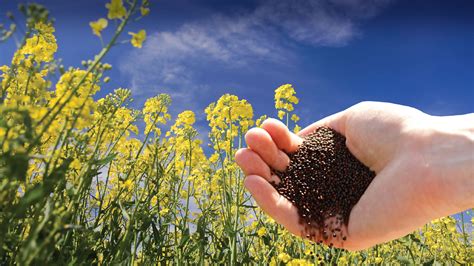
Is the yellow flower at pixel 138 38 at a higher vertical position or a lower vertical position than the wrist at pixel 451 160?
lower

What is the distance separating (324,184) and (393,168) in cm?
55

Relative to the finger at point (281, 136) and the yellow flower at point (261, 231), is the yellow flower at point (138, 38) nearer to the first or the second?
the finger at point (281, 136)

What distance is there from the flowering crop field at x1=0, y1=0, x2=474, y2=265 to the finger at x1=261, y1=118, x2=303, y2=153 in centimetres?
26

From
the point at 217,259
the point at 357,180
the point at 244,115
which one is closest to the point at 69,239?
the point at 217,259

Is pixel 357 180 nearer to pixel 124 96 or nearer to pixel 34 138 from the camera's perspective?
pixel 124 96

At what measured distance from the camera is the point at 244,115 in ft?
11.5

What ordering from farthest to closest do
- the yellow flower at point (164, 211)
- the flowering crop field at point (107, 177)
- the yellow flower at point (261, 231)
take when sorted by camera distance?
the yellow flower at point (261, 231)
the yellow flower at point (164, 211)
the flowering crop field at point (107, 177)

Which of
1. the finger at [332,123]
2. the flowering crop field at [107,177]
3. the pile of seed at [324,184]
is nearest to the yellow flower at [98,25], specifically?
the flowering crop field at [107,177]

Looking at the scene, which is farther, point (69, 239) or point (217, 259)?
point (217, 259)

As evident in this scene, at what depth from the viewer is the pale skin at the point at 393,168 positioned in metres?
2.70

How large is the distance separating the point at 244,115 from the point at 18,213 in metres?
2.42

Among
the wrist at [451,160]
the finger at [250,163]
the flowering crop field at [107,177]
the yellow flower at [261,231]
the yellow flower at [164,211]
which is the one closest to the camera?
the flowering crop field at [107,177]

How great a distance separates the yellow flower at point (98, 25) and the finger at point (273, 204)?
6.31 ft

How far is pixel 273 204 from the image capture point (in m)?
3.03
